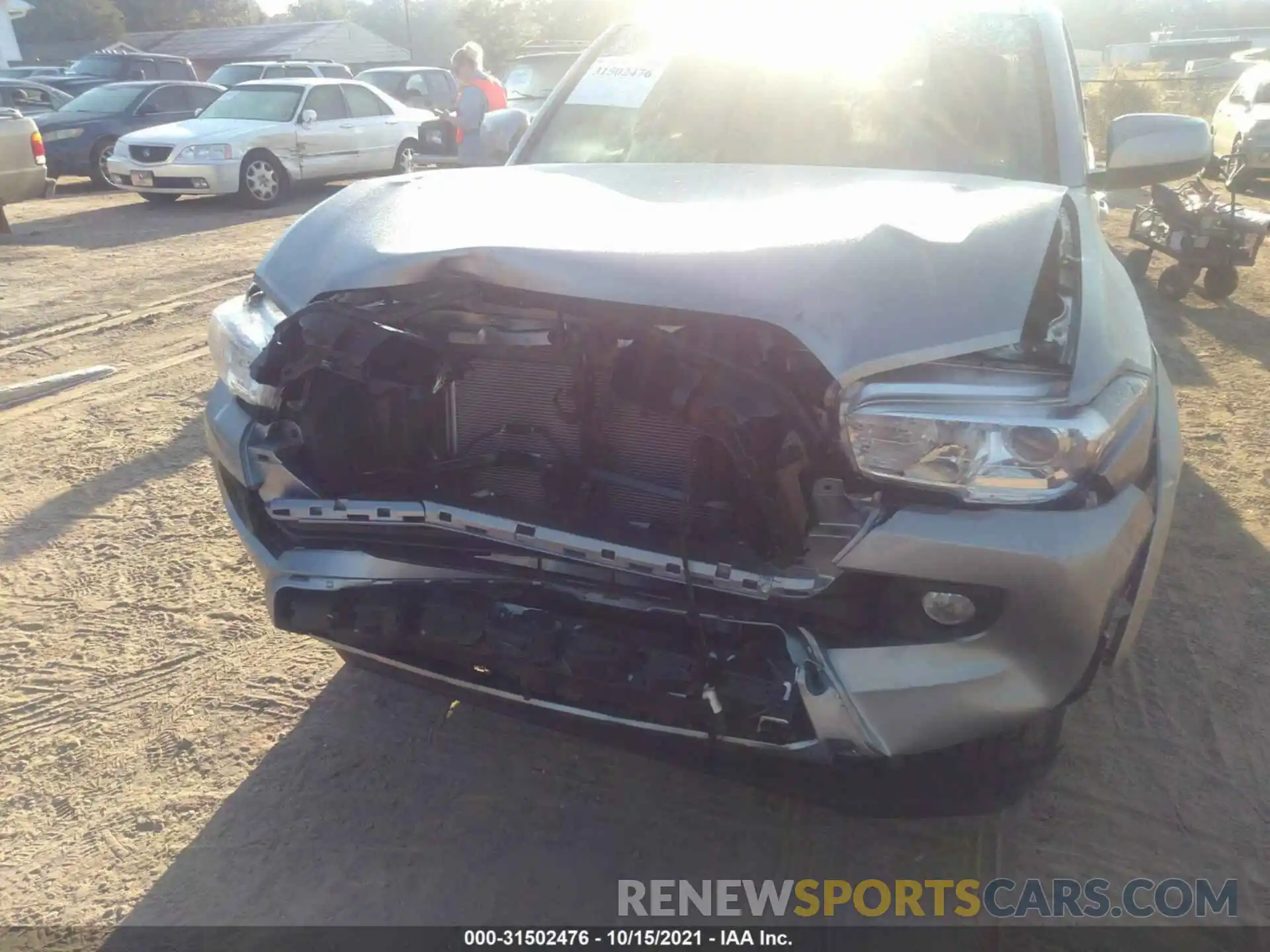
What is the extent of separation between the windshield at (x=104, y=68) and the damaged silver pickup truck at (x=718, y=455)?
22.0 meters

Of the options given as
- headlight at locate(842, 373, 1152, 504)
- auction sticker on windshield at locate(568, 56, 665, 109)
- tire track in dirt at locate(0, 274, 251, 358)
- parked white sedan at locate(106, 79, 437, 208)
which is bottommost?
tire track in dirt at locate(0, 274, 251, 358)

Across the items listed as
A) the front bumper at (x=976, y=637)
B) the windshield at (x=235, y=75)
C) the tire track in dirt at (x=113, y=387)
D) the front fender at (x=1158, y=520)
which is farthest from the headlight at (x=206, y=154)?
the front fender at (x=1158, y=520)

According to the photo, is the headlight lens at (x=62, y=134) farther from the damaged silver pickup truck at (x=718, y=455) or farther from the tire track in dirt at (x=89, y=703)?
the damaged silver pickup truck at (x=718, y=455)

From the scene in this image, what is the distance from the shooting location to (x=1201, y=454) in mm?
4633

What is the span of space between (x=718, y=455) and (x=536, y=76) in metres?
13.0

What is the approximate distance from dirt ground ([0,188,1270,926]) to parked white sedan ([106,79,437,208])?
927 centimetres

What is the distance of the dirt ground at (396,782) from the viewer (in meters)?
2.32

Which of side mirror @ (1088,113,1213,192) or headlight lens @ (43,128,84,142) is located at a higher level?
side mirror @ (1088,113,1213,192)

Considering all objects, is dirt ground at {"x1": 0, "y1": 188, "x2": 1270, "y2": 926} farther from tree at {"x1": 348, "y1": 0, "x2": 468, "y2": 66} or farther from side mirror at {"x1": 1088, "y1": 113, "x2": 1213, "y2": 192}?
tree at {"x1": 348, "y1": 0, "x2": 468, "y2": 66}

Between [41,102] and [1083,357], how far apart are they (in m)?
18.8

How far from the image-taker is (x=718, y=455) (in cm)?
204

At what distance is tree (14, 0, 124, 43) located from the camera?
49.7 metres

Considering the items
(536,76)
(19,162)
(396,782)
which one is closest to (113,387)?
(396,782)

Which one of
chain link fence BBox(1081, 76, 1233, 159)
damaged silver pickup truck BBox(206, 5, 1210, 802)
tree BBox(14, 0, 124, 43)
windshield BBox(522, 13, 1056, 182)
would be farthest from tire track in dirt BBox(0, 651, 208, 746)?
tree BBox(14, 0, 124, 43)
